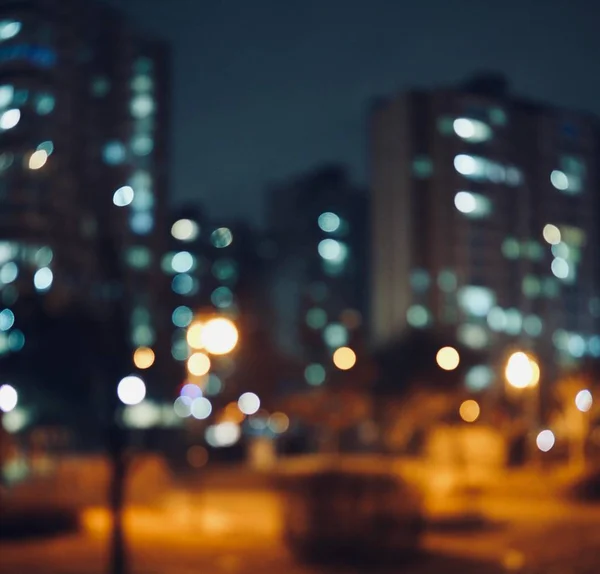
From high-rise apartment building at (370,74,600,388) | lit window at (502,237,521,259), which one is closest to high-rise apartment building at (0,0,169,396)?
high-rise apartment building at (370,74,600,388)

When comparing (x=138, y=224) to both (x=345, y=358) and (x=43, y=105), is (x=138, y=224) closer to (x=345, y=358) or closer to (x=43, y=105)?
(x=345, y=358)

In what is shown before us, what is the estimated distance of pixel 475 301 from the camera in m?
65.5

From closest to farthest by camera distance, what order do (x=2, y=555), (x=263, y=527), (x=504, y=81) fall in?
(x=2, y=555)
(x=263, y=527)
(x=504, y=81)

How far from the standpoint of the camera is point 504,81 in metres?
59.6

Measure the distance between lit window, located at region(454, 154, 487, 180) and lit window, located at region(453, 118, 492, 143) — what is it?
933mm

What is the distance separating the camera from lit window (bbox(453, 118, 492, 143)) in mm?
47156

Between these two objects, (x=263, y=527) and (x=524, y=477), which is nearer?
(x=263, y=527)

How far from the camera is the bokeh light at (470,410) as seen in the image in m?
49.9

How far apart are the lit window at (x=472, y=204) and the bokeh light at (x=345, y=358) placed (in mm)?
11841

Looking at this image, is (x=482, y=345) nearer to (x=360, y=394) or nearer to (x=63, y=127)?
(x=360, y=394)

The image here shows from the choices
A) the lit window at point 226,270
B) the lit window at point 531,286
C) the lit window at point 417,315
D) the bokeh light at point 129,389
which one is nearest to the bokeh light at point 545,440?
the lit window at point 531,286

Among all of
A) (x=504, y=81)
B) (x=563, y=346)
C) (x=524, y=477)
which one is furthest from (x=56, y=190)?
(x=563, y=346)

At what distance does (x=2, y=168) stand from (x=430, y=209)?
50982mm

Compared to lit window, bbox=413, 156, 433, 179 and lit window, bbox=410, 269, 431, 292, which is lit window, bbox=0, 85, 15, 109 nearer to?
lit window, bbox=413, 156, 433, 179
